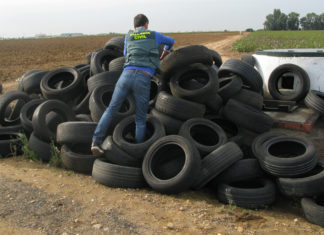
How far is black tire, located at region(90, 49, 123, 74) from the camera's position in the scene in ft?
26.9

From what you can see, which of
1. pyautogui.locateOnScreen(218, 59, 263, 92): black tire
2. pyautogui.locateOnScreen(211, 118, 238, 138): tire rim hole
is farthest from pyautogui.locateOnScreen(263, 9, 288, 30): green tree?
pyautogui.locateOnScreen(211, 118, 238, 138): tire rim hole

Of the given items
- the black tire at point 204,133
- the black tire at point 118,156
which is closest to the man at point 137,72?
A: the black tire at point 118,156

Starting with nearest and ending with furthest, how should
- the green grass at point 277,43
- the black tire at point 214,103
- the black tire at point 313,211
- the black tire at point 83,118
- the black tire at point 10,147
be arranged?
the black tire at point 313,211 → the black tire at point 214,103 → the black tire at point 10,147 → the black tire at point 83,118 → the green grass at point 277,43

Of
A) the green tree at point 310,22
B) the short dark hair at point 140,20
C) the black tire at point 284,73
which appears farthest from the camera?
the green tree at point 310,22

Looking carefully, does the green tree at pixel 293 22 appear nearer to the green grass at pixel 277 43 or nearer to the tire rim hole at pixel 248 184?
the green grass at pixel 277 43

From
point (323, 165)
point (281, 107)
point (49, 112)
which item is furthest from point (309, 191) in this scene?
point (49, 112)

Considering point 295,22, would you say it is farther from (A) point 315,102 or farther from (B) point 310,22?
(A) point 315,102

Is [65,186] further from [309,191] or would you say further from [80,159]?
[309,191]

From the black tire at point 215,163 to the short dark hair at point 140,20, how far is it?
2.53m

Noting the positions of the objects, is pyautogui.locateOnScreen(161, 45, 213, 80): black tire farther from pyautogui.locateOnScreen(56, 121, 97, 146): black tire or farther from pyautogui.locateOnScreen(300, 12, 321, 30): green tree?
pyautogui.locateOnScreen(300, 12, 321, 30): green tree

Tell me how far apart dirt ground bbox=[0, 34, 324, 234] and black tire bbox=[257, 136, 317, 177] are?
2.06ft

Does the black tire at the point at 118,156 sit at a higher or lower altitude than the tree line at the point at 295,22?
lower

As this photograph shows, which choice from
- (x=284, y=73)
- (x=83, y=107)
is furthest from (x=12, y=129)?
(x=284, y=73)

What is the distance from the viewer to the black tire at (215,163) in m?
5.25
